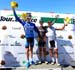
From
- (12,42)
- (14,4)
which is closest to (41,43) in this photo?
(12,42)

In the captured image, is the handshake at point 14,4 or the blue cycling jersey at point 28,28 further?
the blue cycling jersey at point 28,28

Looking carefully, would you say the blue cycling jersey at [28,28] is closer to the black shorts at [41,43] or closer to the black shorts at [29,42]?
the black shorts at [29,42]

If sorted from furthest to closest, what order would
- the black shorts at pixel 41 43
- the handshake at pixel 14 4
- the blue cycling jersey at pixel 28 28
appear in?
the black shorts at pixel 41 43 < the blue cycling jersey at pixel 28 28 < the handshake at pixel 14 4

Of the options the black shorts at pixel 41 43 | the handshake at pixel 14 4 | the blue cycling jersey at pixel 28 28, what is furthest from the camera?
the black shorts at pixel 41 43

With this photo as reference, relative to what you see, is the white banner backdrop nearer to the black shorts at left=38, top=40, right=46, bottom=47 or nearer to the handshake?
the black shorts at left=38, top=40, right=46, bottom=47

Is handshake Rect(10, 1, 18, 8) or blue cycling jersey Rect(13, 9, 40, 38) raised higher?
handshake Rect(10, 1, 18, 8)

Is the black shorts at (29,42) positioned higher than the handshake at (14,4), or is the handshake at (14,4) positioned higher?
the handshake at (14,4)

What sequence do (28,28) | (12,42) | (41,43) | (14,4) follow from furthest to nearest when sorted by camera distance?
(12,42)
(41,43)
(28,28)
(14,4)

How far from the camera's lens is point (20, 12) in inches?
614

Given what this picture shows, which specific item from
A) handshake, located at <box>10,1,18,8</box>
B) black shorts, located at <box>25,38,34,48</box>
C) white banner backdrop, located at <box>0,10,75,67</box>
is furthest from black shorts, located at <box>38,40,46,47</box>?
handshake, located at <box>10,1,18,8</box>

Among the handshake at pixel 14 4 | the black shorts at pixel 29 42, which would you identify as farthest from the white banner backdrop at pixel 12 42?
the handshake at pixel 14 4

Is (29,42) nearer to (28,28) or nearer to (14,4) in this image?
(28,28)

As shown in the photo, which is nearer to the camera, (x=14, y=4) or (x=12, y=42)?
(x=14, y=4)

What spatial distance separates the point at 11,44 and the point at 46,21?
1.95 metres
